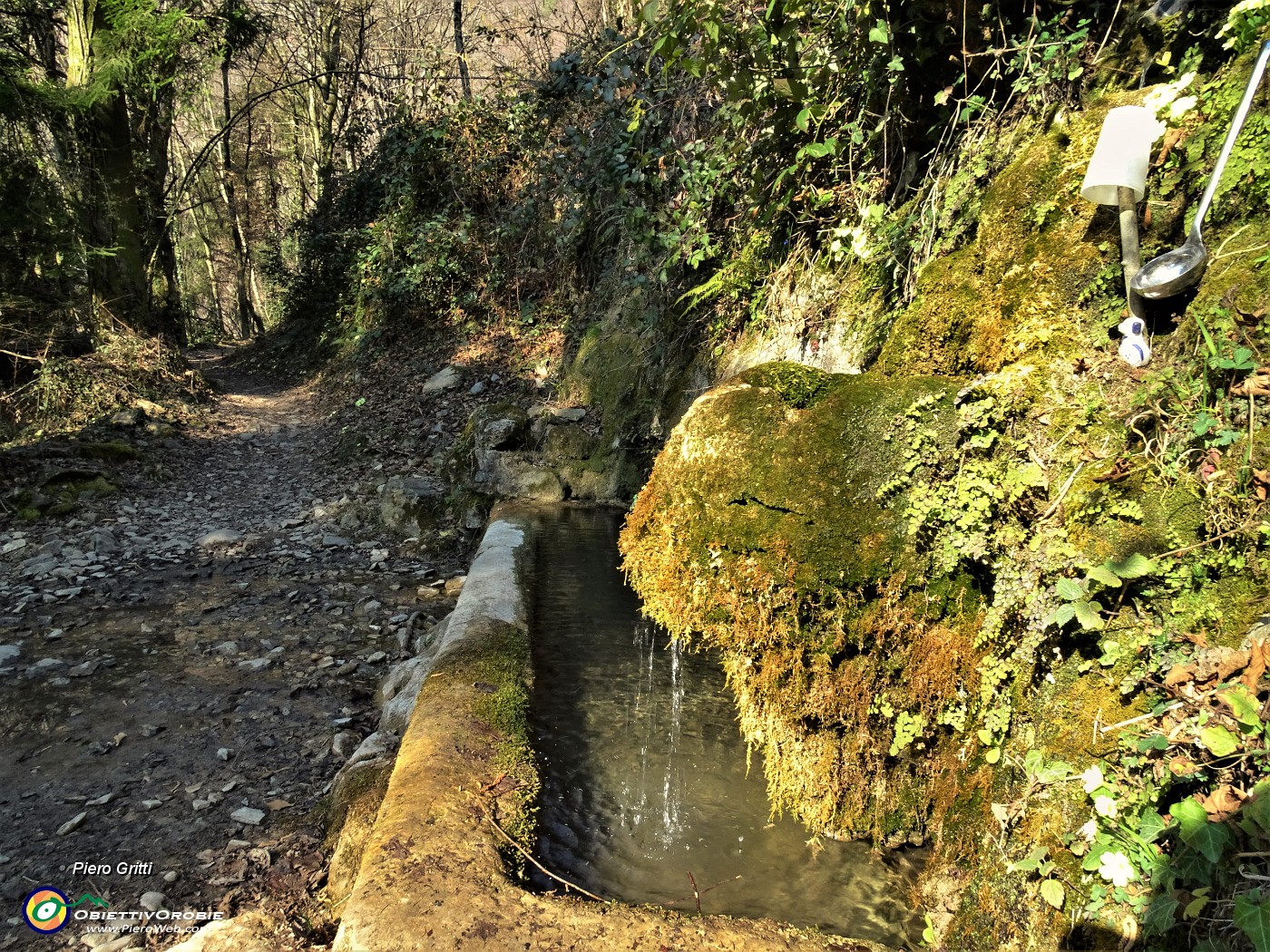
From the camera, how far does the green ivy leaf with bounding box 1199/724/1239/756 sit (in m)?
1.62

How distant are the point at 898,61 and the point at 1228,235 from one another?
1.97 metres

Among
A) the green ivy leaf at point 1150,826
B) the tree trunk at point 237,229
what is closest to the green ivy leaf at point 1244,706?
the green ivy leaf at point 1150,826

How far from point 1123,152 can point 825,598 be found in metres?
1.79

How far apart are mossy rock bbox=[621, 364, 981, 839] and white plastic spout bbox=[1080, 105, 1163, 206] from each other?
819 millimetres

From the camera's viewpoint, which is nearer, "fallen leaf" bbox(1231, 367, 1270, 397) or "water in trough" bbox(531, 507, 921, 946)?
"fallen leaf" bbox(1231, 367, 1270, 397)

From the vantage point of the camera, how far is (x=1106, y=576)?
6.41 feet

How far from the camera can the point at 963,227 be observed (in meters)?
3.26

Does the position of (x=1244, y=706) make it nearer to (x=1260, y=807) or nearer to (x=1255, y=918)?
(x=1260, y=807)

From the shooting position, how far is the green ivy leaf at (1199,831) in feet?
5.14

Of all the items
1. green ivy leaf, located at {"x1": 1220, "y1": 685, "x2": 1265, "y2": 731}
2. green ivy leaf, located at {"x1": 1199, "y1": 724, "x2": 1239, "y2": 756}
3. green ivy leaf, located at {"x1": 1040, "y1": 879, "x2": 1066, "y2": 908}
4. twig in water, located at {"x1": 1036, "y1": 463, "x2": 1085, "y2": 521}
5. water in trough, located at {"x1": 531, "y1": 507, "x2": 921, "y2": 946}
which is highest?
twig in water, located at {"x1": 1036, "y1": 463, "x2": 1085, "y2": 521}

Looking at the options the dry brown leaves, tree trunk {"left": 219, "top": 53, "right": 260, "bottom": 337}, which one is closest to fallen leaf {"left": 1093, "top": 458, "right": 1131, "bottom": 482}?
the dry brown leaves

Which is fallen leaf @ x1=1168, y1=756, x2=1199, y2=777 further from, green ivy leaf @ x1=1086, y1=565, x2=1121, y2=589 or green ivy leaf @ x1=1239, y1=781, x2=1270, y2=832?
green ivy leaf @ x1=1086, y1=565, x2=1121, y2=589

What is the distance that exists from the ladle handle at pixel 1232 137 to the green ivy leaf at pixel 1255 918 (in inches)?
74.8

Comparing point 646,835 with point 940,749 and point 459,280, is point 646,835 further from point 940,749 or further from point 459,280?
point 459,280
